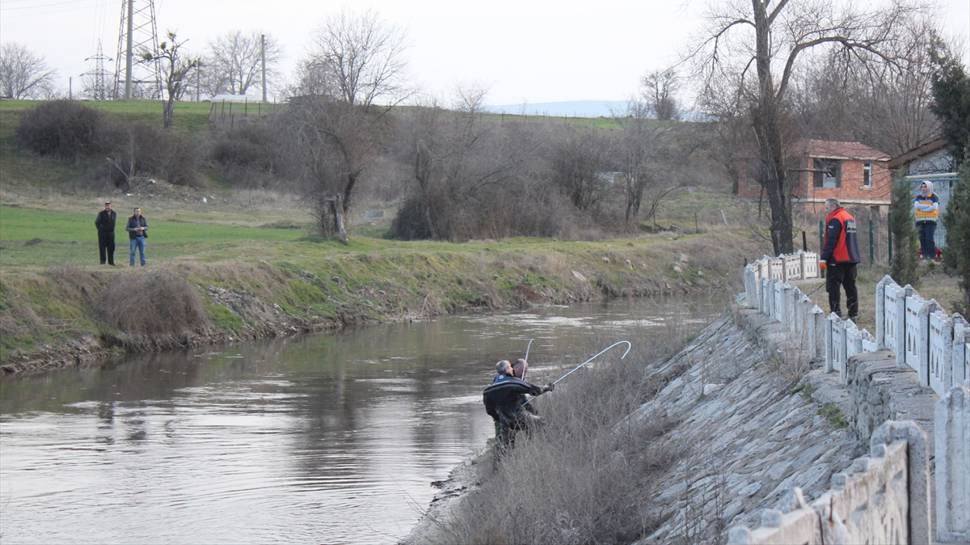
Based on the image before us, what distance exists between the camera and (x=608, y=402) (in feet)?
53.6

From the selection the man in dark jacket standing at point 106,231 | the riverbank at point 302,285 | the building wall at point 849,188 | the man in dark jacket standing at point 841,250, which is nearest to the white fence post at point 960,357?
the man in dark jacket standing at point 841,250

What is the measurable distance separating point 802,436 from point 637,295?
37109mm

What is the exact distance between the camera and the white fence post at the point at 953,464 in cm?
586

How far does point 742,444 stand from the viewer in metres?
11.3

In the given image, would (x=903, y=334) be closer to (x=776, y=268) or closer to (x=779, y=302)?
(x=779, y=302)

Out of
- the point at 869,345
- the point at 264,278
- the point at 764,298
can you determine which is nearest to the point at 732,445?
the point at 869,345

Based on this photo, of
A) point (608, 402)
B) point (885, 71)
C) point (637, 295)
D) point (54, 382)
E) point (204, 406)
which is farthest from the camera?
point (637, 295)

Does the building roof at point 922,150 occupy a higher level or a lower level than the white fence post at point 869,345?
higher

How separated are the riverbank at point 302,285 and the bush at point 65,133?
35571 millimetres

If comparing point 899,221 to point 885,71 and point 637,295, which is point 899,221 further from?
point 637,295

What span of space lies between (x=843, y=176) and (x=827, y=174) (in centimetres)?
181

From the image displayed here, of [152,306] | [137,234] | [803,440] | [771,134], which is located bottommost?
[803,440]

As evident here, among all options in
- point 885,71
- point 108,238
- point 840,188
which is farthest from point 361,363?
point 840,188

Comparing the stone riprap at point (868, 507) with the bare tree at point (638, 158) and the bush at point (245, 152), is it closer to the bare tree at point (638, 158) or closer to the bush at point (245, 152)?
the bare tree at point (638, 158)
